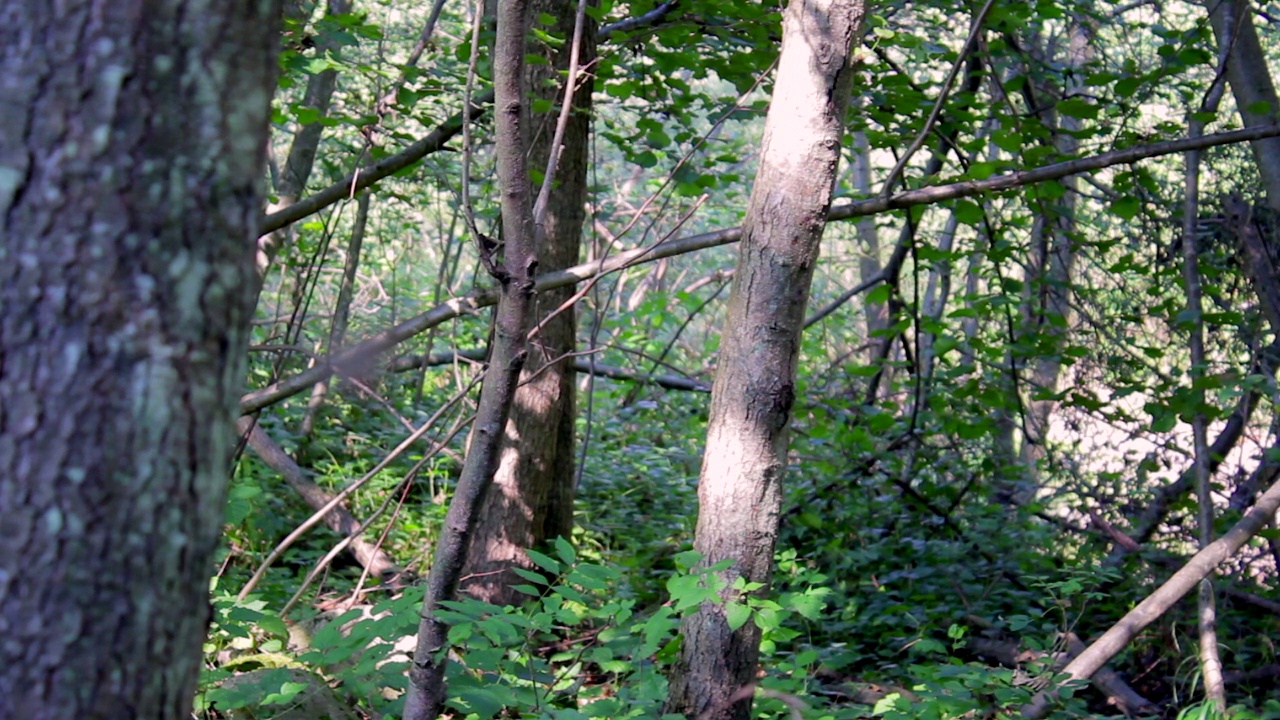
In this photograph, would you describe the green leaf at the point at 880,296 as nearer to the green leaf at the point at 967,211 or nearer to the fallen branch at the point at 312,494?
the green leaf at the point at 967,211

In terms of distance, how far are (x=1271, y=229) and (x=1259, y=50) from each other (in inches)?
47.5

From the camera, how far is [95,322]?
1.04 m

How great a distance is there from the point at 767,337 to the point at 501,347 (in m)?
0.78

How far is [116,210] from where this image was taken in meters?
1.05

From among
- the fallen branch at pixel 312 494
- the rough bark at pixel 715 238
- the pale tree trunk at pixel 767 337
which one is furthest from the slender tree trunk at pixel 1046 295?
the fallen branch at pixel 312 494

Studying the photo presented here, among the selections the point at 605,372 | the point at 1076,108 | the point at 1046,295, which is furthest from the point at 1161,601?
the point at 605,372

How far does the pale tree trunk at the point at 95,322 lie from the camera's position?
1040mm

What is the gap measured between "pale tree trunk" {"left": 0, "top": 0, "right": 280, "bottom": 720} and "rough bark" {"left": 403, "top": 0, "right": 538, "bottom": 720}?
3.85 ft

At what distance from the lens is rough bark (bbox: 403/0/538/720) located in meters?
2.25

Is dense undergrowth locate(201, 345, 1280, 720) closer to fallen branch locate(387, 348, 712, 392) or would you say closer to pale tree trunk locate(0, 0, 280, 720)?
fallen branch locate(387, 348, 712, 392)

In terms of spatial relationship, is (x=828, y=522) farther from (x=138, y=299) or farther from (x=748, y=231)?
(x=138, y=299)

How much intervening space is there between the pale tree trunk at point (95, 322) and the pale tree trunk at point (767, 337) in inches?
71.1

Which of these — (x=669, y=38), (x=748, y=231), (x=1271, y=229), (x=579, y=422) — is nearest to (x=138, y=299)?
(x=748, y=231)

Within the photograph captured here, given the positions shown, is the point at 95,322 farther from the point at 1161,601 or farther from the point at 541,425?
the point at 1161,601
